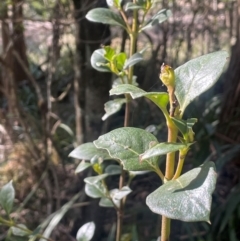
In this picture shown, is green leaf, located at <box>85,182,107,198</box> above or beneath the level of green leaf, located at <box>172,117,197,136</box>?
beneath

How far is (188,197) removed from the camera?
14.8 inches

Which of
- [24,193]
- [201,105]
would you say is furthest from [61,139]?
[201,105]

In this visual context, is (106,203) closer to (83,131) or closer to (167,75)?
(167,75)

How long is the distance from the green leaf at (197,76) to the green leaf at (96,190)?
1.24ft

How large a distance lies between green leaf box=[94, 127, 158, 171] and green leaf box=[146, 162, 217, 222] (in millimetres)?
49

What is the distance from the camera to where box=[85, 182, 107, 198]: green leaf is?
77 cm

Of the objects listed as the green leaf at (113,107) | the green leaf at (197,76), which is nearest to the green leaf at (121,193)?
the green leaf at (113,107)

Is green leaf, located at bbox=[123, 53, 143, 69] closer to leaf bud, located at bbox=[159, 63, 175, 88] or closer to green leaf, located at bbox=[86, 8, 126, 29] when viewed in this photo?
green leaf, located at bbox=[86, 8, 126, 29]

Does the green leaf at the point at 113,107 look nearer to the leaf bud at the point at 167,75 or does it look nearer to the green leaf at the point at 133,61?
the green leaf at the point at 133,61

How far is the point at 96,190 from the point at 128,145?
348 millimetres

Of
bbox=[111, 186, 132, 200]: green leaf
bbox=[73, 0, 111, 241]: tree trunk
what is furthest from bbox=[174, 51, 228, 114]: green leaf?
bbox=[73, 0, 111, 241]: tree trunk

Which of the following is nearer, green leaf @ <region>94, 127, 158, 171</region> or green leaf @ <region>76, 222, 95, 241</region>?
green leaf @ <region>94, 127, 158, 171</region>

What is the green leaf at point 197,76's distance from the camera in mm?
421

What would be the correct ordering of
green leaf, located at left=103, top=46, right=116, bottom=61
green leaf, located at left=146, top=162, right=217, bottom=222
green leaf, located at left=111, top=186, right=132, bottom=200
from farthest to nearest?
green leaf, located at left=111, top=186, right=132, bottom=200, green leaf, located at left=103, top=46, right=116, bottom=61, green leaf, located at left=146, top=162, right=217, bottom=222
